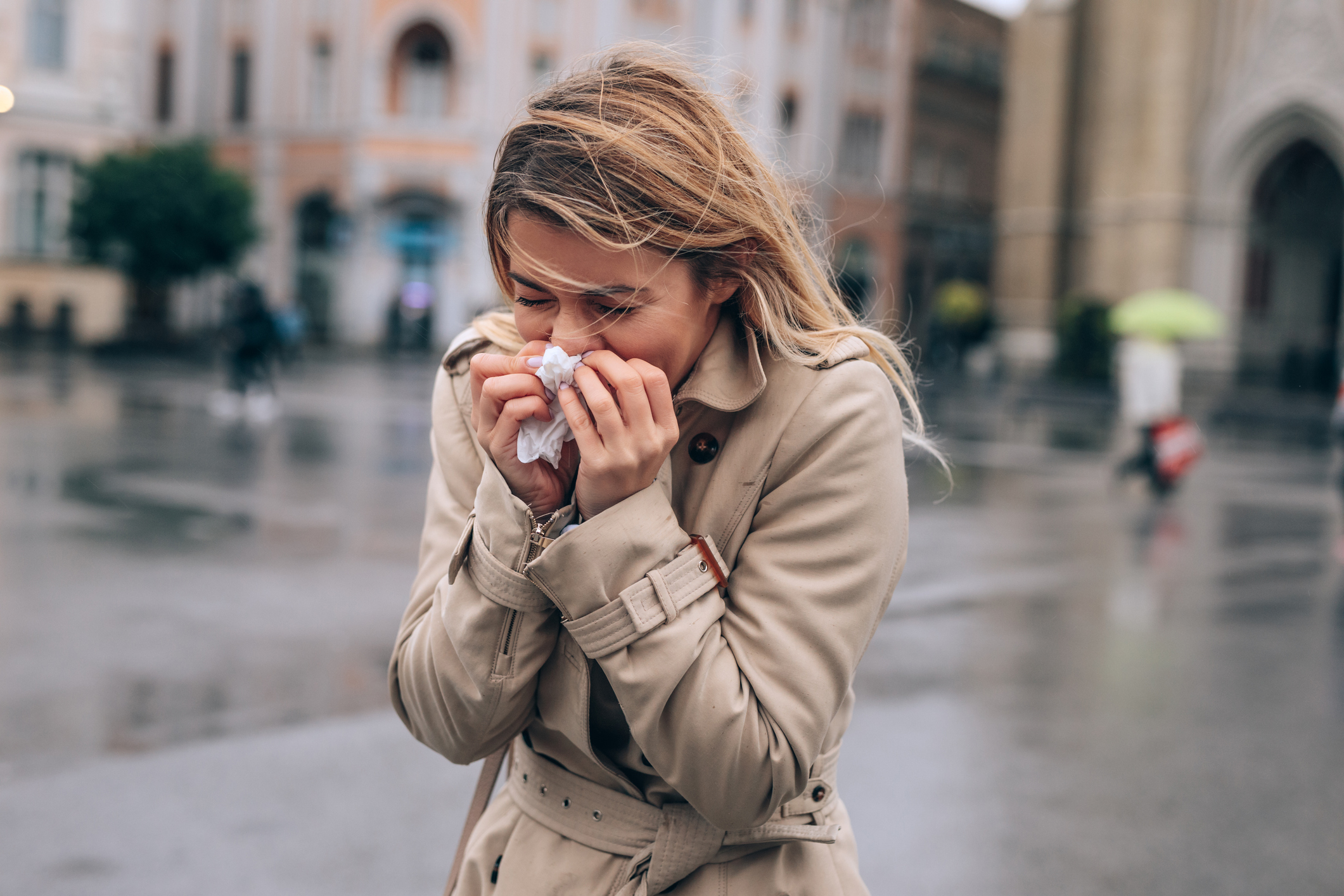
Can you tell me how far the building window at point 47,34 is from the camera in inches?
1350

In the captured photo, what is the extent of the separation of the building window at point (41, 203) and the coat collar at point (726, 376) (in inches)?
1463

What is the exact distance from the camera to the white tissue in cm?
145

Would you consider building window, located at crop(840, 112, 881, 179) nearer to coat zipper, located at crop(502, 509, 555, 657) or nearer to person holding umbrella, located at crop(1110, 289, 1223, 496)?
person holding umbrella, located at crop(1110, 289, 1223, 496)

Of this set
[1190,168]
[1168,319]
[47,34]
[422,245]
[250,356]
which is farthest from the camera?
[422,245]

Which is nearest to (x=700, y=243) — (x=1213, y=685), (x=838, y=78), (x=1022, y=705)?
(x=1022, y=705)

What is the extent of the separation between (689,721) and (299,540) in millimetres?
7831

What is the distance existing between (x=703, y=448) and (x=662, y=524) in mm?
161

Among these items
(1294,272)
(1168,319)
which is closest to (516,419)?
(1168,319)

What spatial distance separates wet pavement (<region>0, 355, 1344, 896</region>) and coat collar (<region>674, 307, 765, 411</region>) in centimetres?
102

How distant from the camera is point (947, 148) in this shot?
168 feet

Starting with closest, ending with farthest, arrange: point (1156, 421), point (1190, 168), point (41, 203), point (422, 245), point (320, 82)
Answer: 1. point (1156, 421)
2. point (1190, 168)
3. point (41, 203)
4. point (422, 245)
5. point (320, 82)

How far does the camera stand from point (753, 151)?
5.20 ft

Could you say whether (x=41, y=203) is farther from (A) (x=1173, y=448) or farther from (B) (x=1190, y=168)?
(A) (x=1173, y=448)

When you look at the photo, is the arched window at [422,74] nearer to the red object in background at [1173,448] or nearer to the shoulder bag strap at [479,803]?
the red object in background at [1173,448]
